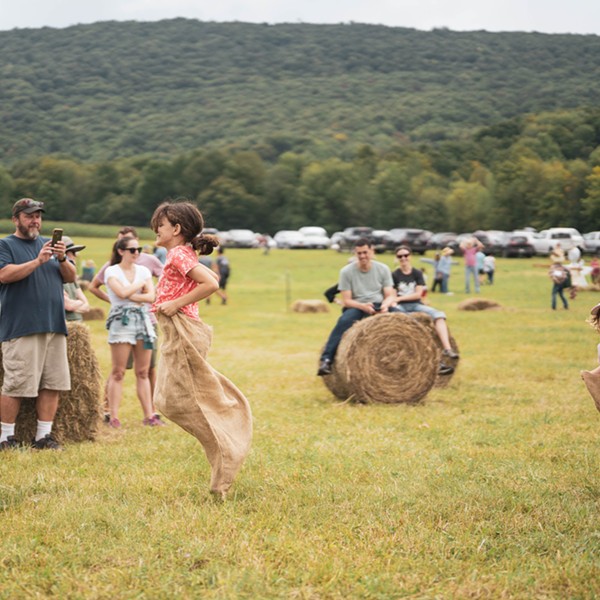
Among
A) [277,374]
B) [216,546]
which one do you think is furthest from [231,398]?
[277,374]

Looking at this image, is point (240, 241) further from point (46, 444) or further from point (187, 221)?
point (187, 221)

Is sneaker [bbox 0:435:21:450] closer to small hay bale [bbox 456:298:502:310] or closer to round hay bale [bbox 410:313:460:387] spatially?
round hay bale [bbox 410:313:460:387]

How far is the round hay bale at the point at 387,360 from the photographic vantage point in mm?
11148

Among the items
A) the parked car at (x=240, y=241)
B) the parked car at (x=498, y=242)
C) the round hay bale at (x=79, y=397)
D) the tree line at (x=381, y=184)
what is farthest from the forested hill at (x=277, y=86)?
the round hay bale at (x=79, y=397)

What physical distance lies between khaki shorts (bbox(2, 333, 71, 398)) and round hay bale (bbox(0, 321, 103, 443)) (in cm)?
39

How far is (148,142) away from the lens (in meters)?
132

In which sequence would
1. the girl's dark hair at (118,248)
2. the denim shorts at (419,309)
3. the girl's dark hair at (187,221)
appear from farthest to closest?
the denim shorts at (419,309), the girl's dark hair at (118,248), the girl's dark hair at (187,221)

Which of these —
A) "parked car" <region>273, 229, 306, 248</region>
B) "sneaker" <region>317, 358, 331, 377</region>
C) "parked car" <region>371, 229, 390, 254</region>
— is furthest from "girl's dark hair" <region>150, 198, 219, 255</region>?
"parked car" <region>273, 229, 306, 248</region>

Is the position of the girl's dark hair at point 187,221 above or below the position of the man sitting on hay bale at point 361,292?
above

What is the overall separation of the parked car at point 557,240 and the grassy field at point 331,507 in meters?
47.1

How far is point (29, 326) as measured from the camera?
8.10 m

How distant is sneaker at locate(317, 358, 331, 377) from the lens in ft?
37.3

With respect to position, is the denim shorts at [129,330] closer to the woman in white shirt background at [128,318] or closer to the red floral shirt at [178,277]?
the woman in white shirt background at [128,318]

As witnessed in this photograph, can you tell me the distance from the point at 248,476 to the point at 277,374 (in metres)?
7.46
